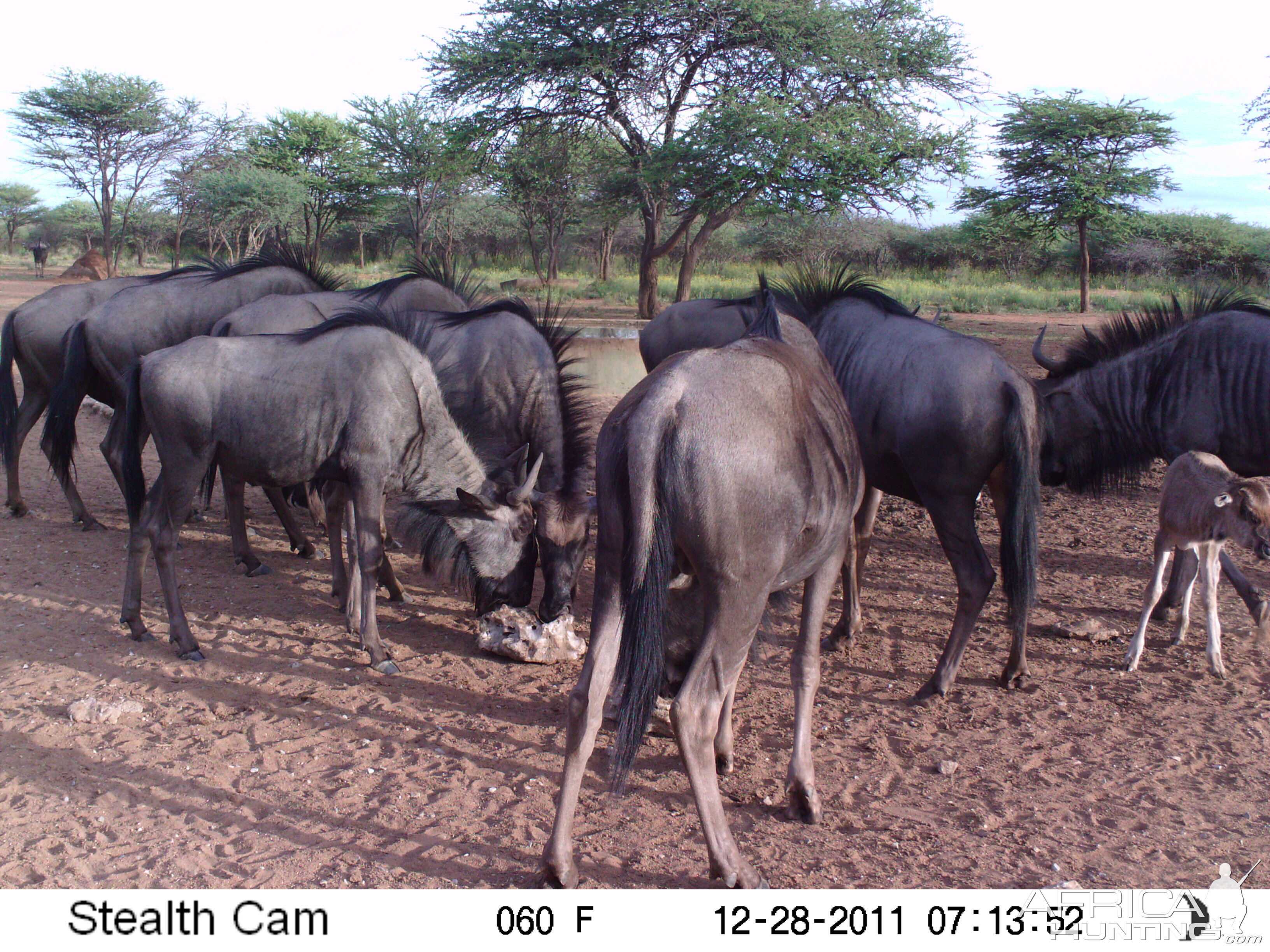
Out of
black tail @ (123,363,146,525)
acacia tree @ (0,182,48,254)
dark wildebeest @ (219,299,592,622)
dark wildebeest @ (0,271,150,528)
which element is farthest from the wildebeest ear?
acacia tree @ (0,182,48,254)

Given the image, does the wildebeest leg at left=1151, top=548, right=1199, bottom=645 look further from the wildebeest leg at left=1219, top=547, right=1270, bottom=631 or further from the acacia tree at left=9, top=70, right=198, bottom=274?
the acacia tree at left=9, top=70, right=198, bottom=274

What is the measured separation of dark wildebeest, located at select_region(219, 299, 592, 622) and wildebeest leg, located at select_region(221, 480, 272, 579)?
2.84 feet

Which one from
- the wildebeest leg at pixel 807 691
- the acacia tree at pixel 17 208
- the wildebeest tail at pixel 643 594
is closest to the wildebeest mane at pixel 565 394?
the wildebeest leg at pixel 807 691

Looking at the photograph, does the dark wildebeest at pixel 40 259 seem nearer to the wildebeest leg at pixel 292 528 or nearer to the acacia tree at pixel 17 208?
the acacia tree at pixel 17 208

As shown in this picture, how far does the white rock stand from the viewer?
4.59m

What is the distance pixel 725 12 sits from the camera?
16.8 m

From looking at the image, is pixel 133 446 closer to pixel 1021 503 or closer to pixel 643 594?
pixel 643 594

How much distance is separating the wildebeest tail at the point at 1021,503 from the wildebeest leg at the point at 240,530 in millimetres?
4546

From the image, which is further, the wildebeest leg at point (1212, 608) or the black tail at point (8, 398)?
the black tail at point (8, 398)

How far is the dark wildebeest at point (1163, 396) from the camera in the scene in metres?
5.04

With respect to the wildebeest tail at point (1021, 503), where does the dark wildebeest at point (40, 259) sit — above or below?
above

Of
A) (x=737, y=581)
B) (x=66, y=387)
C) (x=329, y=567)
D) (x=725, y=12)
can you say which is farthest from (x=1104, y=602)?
(x=725, y=12)

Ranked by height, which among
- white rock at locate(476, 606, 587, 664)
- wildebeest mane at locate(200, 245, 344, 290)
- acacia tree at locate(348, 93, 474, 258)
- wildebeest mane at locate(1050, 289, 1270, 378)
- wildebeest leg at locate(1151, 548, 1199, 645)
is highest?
acacia tree at locate(348, 93, 474, 258)

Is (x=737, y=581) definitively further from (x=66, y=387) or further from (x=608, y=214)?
(x=608, y=214)
